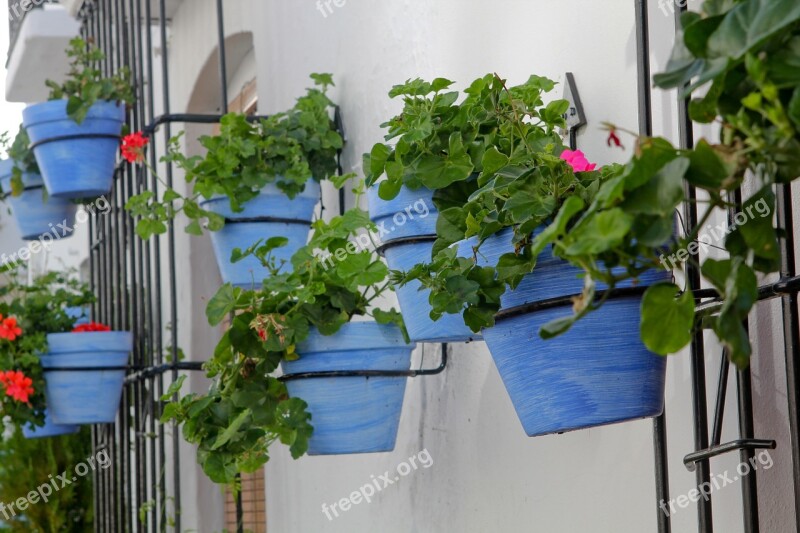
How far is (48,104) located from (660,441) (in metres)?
2.68

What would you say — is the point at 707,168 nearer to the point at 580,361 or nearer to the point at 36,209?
the point at 580,361

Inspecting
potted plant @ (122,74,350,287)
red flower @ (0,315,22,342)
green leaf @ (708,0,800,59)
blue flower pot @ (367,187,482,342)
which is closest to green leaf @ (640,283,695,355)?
green leaf @ (708,0,800,59)

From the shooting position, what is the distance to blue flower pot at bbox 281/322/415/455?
2062mm

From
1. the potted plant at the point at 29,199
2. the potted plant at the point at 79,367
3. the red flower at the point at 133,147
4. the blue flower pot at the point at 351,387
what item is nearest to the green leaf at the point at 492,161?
the blue flower pot at the point at 351,387

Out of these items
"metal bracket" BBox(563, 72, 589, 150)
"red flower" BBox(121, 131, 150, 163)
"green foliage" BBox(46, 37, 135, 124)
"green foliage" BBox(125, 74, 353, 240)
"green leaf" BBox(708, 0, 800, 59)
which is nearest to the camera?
"green leaf" BBox(708, 0, 800, 59)

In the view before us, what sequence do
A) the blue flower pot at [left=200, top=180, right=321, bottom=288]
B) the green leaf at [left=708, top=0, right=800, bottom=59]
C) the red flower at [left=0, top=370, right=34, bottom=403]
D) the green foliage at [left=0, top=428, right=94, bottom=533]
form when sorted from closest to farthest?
the green leaf at [left=708, top=0, right=800, bottom=59]
the blue flower pot at [left=200, top=180, right=321, bottom=288]
the red flower at [left=0, top=370, right=34, bottom=403]
the green foliage at [left=0, top=428, right=94, bottom=533]

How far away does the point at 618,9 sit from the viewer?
176cm

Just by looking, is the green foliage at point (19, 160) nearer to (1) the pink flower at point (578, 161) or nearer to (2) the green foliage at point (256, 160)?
(2) the green foliage at point (256, 160)

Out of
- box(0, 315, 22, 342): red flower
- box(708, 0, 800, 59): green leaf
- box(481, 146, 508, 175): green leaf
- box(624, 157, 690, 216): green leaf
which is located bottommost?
box(624, 157, 690, 216): green leaf

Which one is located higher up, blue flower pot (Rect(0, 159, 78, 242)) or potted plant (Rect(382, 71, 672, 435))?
blue flower pot (Rect(0, 159, 78, 242))

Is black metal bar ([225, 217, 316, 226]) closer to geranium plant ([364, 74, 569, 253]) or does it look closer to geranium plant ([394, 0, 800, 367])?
geranium plant ([364, 74, 569, 253])

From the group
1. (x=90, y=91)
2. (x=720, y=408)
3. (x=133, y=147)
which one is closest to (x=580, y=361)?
(x=720, y=408)

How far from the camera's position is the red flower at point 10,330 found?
3.81 meters

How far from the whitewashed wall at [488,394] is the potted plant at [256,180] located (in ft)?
0.37
